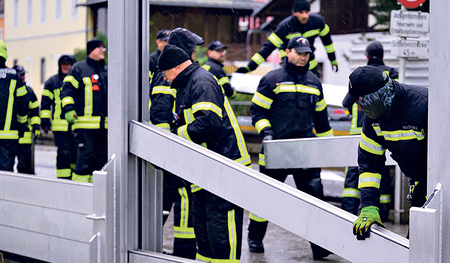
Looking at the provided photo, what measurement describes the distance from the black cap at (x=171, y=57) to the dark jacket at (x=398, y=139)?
1.45m

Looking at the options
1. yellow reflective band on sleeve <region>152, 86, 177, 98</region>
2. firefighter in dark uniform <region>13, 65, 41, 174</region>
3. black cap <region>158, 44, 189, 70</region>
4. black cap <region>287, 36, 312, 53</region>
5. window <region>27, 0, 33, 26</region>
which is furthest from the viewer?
window <region>27, 0, 33, 26</region>

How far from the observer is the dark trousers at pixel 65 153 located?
784 centimetres

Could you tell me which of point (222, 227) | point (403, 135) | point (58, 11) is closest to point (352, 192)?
point (222, 227)

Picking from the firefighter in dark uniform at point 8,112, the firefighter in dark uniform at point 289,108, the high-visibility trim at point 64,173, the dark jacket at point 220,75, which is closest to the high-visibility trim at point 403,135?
the firefighter in dark uniform at point 289,108

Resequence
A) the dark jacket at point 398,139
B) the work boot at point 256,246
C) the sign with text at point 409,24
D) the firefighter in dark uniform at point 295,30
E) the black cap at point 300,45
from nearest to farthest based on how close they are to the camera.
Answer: the dark jacket at point 398,139 < the black cap at point 300,45 < the work boot at point 256,246 < the sign with text at point 409,24 < the firefighter in dark uniform at point 295,30

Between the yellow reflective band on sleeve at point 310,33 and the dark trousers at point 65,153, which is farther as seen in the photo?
the dark trousers at point 65,153

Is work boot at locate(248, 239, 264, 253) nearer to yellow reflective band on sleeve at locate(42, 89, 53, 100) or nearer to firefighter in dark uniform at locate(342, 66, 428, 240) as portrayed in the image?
firefighter in dark uniform at locate(342, 66, 428, 240)

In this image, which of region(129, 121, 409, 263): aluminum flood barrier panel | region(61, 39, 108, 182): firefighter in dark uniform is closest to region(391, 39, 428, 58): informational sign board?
region(61, 39, 108, 182): firefighter in dark uniform

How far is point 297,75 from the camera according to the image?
5652mm

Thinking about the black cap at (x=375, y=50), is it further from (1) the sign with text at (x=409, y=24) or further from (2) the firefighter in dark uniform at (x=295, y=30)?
(2) the firefighter in dark uniform at (x=295, y=30)

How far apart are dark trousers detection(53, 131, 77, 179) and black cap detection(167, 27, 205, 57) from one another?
3.70 m

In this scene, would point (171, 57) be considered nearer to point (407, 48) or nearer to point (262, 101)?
point (262, 101)

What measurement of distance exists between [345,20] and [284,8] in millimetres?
2967

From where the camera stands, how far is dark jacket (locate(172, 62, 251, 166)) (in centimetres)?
409
